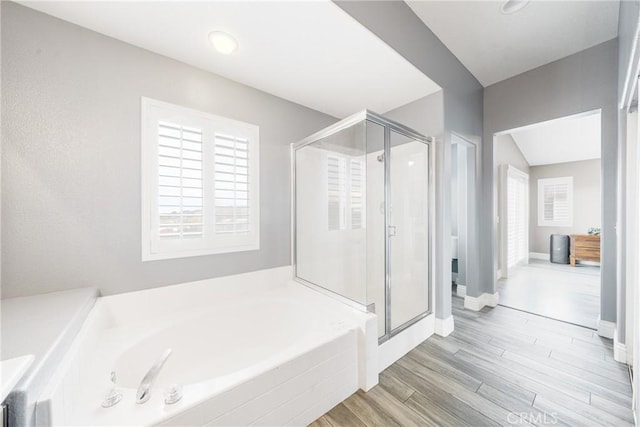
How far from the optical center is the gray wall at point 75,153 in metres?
1.26

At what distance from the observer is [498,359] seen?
1855mm

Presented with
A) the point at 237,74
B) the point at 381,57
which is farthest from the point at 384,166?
the point at 237,74

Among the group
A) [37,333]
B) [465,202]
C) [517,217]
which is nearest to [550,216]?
[517,217]

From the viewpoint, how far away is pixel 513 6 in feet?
5.99

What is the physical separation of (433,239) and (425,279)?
40 cm

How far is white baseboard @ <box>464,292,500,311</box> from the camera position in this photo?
2.79 metres

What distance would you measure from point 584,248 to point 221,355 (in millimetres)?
6777

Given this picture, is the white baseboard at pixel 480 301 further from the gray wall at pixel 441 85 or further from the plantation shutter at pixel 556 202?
the plantation shutter at pixel 556 202

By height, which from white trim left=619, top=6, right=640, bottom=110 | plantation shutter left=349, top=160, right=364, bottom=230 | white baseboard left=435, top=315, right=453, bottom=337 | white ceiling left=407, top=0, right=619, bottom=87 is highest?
white ceiling left=407, top=0, right=619, bottom=87

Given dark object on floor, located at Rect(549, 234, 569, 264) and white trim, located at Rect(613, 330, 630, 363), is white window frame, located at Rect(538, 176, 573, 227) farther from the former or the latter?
white trim, located at Rect(613, 330, 630, 363)

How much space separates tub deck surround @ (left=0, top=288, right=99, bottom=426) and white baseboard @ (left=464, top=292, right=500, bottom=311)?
3.45 m

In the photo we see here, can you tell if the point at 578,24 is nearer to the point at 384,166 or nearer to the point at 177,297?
the point at 384,166

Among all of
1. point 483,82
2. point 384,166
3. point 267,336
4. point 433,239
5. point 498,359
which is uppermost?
point 483,82

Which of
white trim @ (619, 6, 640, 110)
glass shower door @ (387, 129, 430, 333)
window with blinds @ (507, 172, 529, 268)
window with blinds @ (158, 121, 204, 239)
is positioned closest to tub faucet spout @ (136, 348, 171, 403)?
window with blinds @ (158, 121, 204, 239)
